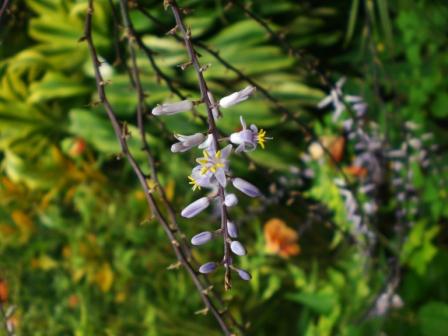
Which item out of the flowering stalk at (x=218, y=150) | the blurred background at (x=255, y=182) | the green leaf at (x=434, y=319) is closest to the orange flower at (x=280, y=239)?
the blurred background at (x=255, y=182)

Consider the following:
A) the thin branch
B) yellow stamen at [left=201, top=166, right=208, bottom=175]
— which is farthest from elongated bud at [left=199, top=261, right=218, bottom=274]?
yellow stamen at [left=201, top=166, right=208, bottom=175]

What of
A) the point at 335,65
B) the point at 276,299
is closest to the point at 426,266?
the point at 276,299

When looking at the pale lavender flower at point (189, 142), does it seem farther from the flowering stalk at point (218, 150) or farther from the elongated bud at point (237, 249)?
the elongated bud at point (237, 249)

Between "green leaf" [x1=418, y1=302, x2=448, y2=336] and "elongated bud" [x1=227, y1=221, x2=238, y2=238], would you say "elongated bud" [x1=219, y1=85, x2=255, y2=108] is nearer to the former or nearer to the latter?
"elongated bud" [x1=227, y1=221, x2=238, y2=238]

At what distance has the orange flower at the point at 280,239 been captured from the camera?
1661mm

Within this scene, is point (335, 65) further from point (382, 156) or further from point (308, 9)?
point (382, 156)

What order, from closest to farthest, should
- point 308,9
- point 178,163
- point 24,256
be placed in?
1. point 178,163
2. point 24,256
3. point 308,9

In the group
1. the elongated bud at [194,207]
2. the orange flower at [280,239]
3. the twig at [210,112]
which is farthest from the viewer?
the orange flower at [280,239]

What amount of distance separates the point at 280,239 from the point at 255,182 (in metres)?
0.55

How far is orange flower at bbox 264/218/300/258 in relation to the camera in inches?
65.4

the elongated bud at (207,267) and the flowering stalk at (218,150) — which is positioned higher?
the flowering stalk at (218,150)

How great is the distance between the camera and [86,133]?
2.17m

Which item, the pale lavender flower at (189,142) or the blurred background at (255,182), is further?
the blurred background at (255,182)

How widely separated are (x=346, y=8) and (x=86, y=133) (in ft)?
3.61
